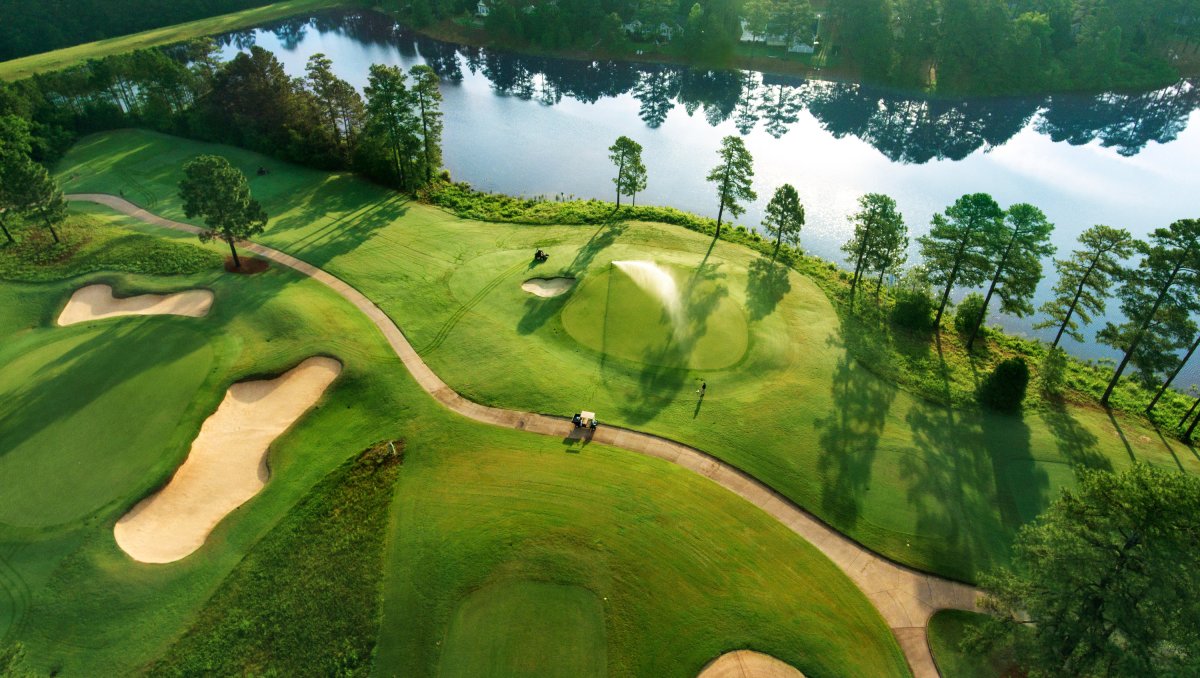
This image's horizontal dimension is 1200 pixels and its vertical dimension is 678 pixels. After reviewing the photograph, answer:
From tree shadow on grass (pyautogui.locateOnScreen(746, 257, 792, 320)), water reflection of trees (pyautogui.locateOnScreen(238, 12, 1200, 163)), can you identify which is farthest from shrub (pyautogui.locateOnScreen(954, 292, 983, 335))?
water reflection of trees (pyautogui.locateOnScreen(238, 12, 1200, 163))

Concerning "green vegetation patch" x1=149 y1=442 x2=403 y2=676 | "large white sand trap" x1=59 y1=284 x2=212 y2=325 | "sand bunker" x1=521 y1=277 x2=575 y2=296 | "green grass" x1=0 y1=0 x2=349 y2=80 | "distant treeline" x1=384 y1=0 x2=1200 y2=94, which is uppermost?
"distant treeline" x1=384 y1=0 x2=1200 y2=94

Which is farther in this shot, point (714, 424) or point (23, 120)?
point (23, 120)

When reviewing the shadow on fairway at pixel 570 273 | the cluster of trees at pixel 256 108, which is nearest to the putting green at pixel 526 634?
the shadow on fairway at pixel 570 273

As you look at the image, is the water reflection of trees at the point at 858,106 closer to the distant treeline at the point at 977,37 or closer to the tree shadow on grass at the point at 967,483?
the distant treeline at the point at 977,37

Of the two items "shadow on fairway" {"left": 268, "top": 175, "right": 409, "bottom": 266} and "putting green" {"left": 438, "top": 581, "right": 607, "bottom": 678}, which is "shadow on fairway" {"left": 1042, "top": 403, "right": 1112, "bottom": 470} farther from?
"shadow on fairway" {"left": 268, "top": 175, "right": 409, "bottom": 266}

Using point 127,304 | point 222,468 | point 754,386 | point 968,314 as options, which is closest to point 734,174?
point 968,314

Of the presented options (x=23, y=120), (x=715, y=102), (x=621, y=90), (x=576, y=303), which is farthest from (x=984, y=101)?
(x=23, y=120)

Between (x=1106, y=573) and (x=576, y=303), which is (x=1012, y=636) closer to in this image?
(x=1106, y=573)
